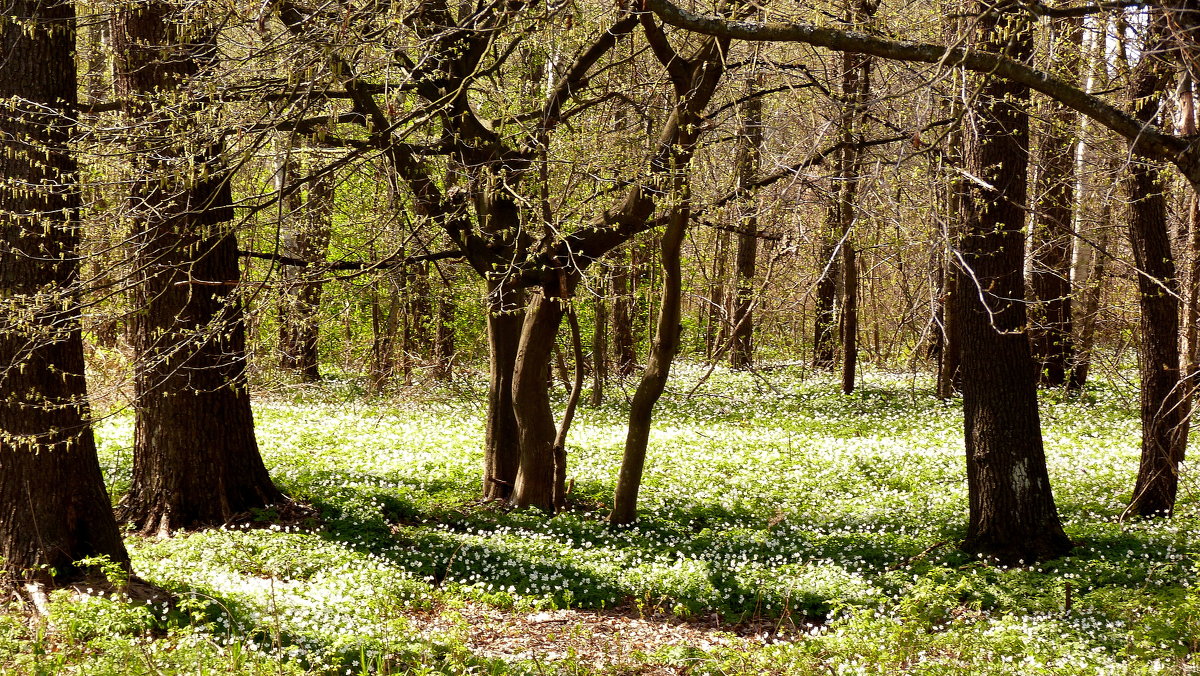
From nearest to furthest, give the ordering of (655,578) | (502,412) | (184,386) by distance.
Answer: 1. (655,578)
2. (184,386)
3. (502,412)

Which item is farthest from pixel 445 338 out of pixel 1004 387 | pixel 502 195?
pixel 1004 387

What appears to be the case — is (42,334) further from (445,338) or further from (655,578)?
(445,338)

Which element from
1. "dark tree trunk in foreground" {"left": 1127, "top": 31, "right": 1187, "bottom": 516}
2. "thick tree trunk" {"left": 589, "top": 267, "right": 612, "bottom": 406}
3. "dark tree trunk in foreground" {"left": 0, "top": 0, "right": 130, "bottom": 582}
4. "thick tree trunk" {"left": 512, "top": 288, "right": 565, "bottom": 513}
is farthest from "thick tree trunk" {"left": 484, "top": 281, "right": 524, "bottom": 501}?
"dark tree trunk in foreground" {"left": 1127, "top": 31, "right": 1187, "bottom": 516}

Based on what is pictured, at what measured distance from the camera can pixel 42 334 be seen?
6.58m

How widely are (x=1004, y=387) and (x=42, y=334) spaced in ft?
26.7

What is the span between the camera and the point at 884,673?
18.7ft

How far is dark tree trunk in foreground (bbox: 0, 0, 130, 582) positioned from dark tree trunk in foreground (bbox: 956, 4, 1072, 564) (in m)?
7.68

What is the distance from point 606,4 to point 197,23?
13.7 feet

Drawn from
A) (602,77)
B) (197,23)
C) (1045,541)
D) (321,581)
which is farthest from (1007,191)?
(197,23)

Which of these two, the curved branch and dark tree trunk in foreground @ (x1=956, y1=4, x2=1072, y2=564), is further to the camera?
dark tree trunk in foreground @ (x1=956, y1=4, x2=1072, y2=564)

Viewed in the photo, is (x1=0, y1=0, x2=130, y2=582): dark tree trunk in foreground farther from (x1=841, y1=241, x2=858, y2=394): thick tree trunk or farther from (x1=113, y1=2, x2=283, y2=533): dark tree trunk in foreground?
(x1=841, y1=241, x2=858, y2=394): thick tree trunk

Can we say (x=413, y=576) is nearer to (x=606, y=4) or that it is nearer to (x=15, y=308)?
(x=15, y=308)

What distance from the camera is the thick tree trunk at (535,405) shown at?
34.7ft

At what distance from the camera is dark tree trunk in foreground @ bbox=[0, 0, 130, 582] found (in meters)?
6.71
